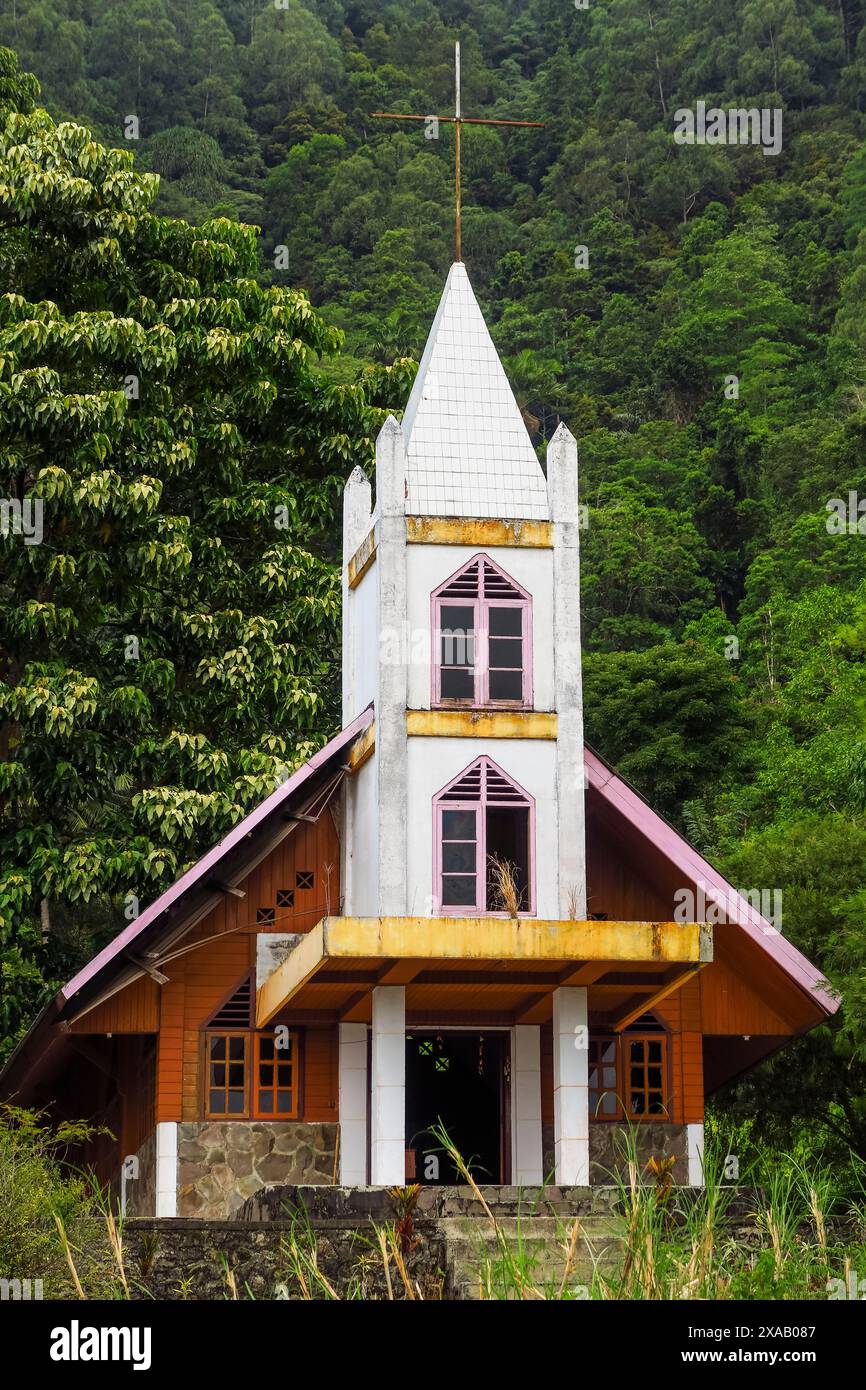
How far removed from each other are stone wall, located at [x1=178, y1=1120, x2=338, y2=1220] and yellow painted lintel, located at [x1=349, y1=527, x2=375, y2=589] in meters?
5.96

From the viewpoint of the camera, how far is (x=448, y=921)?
20.0 metres

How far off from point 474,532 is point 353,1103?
6169 mm

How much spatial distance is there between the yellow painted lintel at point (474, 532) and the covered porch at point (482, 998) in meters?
4.02

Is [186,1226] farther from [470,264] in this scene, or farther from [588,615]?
[470,264]

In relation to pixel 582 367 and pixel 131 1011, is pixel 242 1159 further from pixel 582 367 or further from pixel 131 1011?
pixel 582 367

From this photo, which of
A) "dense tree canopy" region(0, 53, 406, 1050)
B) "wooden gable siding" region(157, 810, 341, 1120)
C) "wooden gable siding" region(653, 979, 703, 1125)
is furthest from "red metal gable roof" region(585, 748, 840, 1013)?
"dense tree canopy" region(0, 53, 406, 1050)

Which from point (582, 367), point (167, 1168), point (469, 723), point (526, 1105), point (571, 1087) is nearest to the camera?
point (571, 1087)

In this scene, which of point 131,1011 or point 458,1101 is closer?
point 131,1011

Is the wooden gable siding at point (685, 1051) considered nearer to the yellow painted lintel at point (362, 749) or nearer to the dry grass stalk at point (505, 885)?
the dry grass stalk at point (505, 885)

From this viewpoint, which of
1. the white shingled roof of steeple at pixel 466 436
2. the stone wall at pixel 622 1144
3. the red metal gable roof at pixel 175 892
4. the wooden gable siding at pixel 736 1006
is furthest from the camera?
the wooden gable siding at pixel 736 1006

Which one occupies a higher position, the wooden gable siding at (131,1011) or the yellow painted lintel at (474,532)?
the yellow painted lintel at (474,532)

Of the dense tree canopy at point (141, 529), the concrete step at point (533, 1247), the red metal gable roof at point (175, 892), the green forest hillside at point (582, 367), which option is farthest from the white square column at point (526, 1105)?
the dense tree canopy at point (141, 529)

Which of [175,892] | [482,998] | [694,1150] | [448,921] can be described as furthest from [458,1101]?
[448,921]

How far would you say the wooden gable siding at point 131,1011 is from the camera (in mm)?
22391
